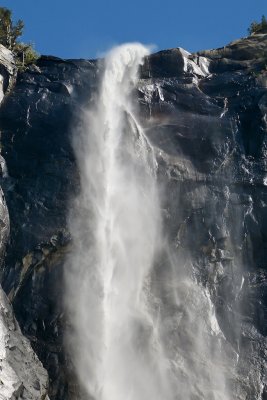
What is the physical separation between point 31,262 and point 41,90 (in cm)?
781

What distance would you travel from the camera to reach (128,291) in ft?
77.0

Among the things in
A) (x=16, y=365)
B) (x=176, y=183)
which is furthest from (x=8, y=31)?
(x=16, y=365)

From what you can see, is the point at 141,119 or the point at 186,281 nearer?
the point at 186,281

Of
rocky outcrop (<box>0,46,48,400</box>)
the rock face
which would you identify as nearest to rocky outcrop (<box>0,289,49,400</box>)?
rocky outcrop (<box>0,46,48,400</box>)

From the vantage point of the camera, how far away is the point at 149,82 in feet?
95.2

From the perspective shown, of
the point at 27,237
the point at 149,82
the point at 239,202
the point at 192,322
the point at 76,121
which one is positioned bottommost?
the point at 192,322

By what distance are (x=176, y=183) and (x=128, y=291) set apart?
4.69 m

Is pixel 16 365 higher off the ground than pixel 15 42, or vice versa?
pixel 15 42

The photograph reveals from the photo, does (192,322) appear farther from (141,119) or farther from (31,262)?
(141,119)

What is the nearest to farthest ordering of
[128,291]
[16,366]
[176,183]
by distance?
1. [16,366]
2. [128,291]
3. [176,183]

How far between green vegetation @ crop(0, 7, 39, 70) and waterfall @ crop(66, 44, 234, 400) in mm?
3739

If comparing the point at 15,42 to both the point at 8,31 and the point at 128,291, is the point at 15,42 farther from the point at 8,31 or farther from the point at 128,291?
the point at 128,291

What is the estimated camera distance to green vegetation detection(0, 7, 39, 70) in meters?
28.8

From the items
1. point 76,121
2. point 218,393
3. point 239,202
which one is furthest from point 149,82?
point 218,393
